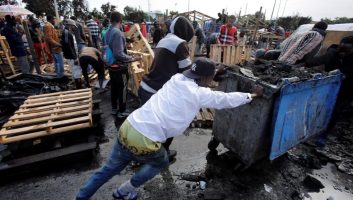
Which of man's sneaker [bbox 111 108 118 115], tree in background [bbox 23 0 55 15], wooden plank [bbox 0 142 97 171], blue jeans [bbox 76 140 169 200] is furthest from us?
tree in background [bbox 23 0 55 15]

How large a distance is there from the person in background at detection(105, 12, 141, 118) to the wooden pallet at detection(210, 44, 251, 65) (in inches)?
134

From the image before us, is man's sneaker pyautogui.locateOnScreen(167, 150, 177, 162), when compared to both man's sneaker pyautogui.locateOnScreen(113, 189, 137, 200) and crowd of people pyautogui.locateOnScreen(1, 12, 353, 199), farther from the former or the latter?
man's sneaker pyautogui.locateOnScreen(113, 189, 137, 200)

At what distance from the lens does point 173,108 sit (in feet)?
6.19

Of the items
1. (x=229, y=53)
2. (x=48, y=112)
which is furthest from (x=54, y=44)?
(x=229, y=53)

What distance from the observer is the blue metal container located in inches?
97.0

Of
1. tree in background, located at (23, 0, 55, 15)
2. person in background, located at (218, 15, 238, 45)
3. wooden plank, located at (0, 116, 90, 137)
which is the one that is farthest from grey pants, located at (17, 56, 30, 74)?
tree in background, located at (23, 0, 55, 15)

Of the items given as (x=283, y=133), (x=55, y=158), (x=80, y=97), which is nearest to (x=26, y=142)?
(x=55, y=158)

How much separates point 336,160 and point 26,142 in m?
4.92

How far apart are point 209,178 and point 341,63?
10.0 feet

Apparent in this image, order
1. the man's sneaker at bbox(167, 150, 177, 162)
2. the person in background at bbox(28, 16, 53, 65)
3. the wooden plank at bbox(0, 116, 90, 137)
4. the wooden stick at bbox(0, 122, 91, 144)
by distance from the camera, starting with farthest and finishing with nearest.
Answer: the person in background at bbox(28, 16, 53, 65), the man's sneaker at bbox(167, 150, 177, 162), the wooden plank at bbox(0, 116, 90, 137), the wooden stick at bbox(0, 122, 91, 144)

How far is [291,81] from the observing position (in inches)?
97.4

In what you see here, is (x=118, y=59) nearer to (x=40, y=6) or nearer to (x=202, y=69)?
(x=202, y=69)

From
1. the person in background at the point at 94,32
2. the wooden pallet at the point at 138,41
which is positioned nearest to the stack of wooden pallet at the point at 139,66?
the wooden pallet at the point at 138,41

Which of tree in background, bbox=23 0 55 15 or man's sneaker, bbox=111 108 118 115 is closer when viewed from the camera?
man's sneaker, bbox=111 108 118 115
